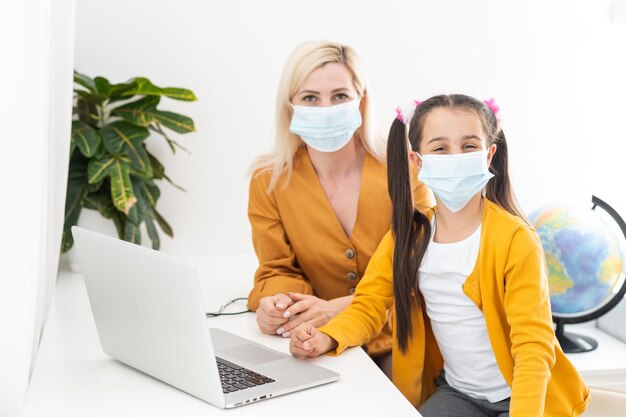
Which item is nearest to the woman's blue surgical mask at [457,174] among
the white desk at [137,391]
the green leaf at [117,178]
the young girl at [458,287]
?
the young girl at [458,287]

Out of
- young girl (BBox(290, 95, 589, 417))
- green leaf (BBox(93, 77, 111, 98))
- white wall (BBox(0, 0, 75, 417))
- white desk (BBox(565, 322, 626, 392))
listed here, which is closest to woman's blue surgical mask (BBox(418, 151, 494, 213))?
young girl (BBox(290, 95, 589, 417))

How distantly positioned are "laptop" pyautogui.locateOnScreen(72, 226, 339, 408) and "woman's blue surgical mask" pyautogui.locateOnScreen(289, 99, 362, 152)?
0.54 meters

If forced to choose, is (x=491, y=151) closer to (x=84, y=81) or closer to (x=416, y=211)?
(x=416, y=211)

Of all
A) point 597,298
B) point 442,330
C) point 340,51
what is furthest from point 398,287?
point 597,298

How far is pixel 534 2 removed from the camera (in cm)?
266

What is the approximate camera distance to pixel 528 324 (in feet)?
4.30

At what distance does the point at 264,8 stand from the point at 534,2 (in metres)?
0.88

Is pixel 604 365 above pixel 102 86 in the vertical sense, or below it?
below

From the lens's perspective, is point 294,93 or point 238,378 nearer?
point 238,378

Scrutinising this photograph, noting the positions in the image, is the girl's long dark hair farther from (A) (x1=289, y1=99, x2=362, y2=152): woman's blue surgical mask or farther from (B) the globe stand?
(B) the globe stand

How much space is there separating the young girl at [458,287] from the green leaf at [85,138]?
0.95m

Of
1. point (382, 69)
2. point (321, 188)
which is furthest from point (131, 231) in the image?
point (382, 69)

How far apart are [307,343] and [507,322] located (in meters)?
0.34

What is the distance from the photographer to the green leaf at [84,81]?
7.39 ft
